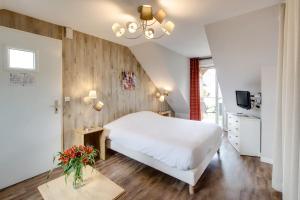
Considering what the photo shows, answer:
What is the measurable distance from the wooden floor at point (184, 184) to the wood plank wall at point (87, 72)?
94 cm

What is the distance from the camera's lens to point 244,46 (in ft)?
9.18

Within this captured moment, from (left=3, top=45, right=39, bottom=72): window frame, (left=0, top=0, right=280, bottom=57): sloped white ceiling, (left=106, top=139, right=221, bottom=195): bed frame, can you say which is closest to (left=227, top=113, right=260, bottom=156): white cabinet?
(left=106, top=139, right=221, bottom=195): bed frame

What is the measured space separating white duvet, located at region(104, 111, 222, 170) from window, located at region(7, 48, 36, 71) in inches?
65.5

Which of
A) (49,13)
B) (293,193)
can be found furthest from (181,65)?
(293,193)

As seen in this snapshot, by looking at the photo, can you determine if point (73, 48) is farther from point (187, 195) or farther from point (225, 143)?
point (225, 143)

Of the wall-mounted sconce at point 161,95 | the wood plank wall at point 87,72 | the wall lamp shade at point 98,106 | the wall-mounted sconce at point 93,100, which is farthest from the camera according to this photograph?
the wall-mounted sconce at point 161,95

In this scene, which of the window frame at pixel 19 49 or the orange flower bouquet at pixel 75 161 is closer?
the orange flower bouquet at pixel 75 161

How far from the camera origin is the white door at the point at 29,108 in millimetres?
2174

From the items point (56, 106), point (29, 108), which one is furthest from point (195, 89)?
point (29, 108)

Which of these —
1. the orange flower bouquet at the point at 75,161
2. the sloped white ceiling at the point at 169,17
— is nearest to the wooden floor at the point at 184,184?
the orange flower bouquet at the point at 75,161

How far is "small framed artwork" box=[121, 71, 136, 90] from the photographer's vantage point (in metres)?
3.90

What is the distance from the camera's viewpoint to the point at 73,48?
115 inches

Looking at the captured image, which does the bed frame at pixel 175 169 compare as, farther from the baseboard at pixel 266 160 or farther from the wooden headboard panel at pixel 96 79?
the baseboard at pixel 266 160

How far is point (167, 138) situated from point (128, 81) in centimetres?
208
